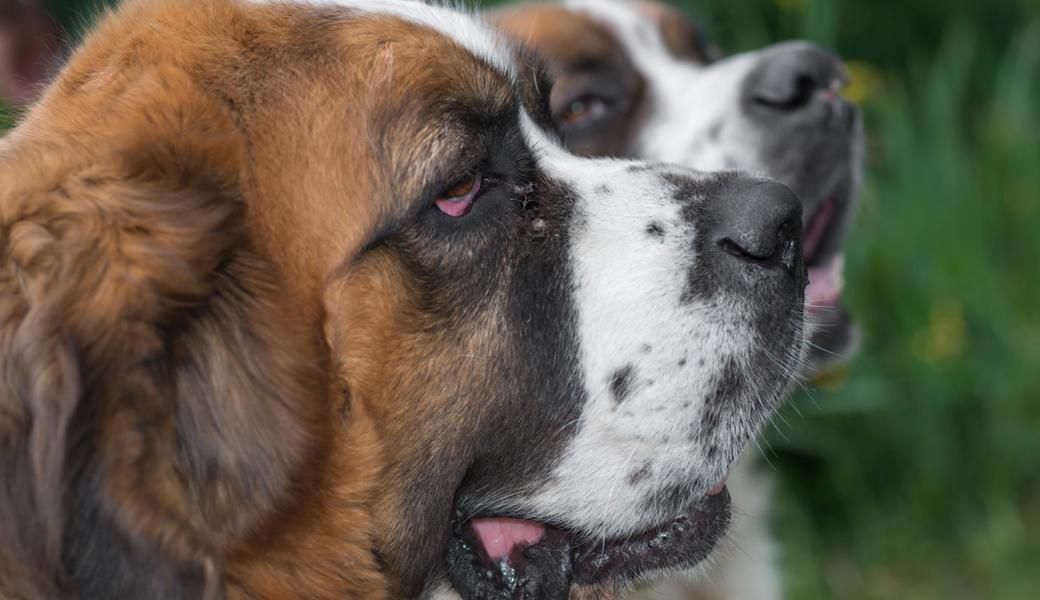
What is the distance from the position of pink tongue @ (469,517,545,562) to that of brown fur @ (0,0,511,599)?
0.78 feet

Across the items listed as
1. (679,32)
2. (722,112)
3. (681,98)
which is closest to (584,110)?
(681,98)

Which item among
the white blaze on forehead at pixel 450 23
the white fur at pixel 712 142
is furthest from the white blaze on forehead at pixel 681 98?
the white blaze on forehead at pixel 450 23

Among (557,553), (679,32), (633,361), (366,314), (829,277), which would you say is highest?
(366,314)

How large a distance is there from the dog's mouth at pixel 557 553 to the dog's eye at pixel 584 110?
5.72 ft

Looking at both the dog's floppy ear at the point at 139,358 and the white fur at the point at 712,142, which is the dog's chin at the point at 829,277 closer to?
the white fur at the point at 712,142

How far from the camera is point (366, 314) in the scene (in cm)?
217

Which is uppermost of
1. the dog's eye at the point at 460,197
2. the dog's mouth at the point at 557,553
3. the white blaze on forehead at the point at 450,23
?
the white blaze on forehead at the point at 450,23

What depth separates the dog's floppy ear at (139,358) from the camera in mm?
1804

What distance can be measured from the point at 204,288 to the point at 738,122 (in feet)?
6.99

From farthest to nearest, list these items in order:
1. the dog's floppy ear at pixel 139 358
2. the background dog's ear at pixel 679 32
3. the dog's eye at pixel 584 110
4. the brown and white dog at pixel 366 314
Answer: the background dog's ear at pixel 679 32, the dog's eye at pixel 584 110, the brown and white dog at pixel 366 314, the dog's floppy ear at pixel 139 358

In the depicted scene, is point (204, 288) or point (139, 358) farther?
point (204, 288)

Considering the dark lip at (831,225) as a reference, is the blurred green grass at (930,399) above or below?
below

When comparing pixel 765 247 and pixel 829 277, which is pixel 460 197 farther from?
pixel 829 277

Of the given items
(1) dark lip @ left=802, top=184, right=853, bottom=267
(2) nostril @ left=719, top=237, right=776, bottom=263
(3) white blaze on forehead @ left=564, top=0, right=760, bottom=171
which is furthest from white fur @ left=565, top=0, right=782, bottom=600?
(2) nostril @ left=719, top=237, right=776, bottom=263
